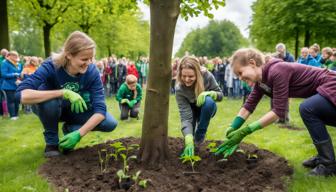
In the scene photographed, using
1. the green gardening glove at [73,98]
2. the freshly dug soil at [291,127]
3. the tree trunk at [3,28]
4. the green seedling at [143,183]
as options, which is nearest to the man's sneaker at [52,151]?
the green gardening glove at [73,98]

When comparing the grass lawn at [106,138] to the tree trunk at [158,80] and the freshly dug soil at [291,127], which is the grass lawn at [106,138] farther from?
the tree trunk at [158,80]

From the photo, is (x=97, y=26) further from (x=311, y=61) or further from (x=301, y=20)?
(x=311, y=61)

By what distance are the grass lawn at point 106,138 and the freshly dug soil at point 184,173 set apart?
0.17m

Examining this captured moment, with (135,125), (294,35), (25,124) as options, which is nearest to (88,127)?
(135,125)

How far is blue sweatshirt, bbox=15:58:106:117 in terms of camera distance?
4.40m

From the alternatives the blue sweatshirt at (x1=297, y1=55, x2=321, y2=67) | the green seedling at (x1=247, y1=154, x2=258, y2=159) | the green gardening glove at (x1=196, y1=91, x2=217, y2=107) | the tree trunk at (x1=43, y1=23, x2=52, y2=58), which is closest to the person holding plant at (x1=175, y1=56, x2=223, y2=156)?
the green gardening glove at (x1=196, y1=91, x2=217, y2=107)

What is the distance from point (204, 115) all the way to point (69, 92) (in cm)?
183

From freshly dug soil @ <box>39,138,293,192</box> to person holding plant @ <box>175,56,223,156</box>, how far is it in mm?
424

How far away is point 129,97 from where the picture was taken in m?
9.87

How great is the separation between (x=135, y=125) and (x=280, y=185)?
533 centimetres

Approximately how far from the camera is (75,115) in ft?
16.3

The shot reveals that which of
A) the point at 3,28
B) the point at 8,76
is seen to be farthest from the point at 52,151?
the point at 3,28

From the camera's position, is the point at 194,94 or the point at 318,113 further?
the point at 194,94

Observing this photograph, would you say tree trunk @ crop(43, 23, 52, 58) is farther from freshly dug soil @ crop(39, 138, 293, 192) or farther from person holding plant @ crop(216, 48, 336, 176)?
person holding plant @ crop(216, 48, 336, 176)
